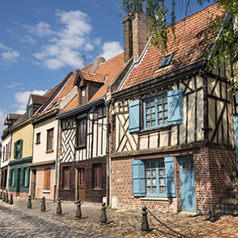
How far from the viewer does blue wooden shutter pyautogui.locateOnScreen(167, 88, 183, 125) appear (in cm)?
1003

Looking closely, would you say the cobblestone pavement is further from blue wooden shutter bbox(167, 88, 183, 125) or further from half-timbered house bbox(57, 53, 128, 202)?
half-timbered house bbox(57, 53, 128, 202)

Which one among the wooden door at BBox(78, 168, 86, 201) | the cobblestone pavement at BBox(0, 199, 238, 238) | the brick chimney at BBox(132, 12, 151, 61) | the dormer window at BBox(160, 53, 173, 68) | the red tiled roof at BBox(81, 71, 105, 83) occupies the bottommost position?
the cobblestone pavement at BBox(0, 199, 238, 238)

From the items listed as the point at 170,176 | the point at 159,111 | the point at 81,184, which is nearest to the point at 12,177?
the point at 81,184

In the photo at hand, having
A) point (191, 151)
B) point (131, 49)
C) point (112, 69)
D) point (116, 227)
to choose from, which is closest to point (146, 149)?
point (191, 151)

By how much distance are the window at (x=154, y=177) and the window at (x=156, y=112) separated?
1.45 metres

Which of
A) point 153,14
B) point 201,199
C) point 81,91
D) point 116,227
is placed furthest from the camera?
point 81,91

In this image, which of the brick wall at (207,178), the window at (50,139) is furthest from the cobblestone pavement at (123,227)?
the window at (50,139)

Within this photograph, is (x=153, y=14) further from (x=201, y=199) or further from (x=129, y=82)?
A: (x=201, y=199)

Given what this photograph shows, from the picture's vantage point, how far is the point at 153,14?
31.8ft

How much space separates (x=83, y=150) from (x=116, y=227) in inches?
279

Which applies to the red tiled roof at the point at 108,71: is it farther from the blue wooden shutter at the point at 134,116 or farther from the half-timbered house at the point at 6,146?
the half-timbered house at the point at 6,146

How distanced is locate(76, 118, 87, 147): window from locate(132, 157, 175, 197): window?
4.43 meters

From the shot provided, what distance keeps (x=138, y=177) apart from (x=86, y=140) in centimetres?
446

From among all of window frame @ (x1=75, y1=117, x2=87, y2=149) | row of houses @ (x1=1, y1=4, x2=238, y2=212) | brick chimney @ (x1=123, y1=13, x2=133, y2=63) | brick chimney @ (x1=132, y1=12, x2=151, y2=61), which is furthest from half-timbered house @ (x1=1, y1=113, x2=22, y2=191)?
brick chimney @ (x1=132, y1=12, x2=151, y2=61)
